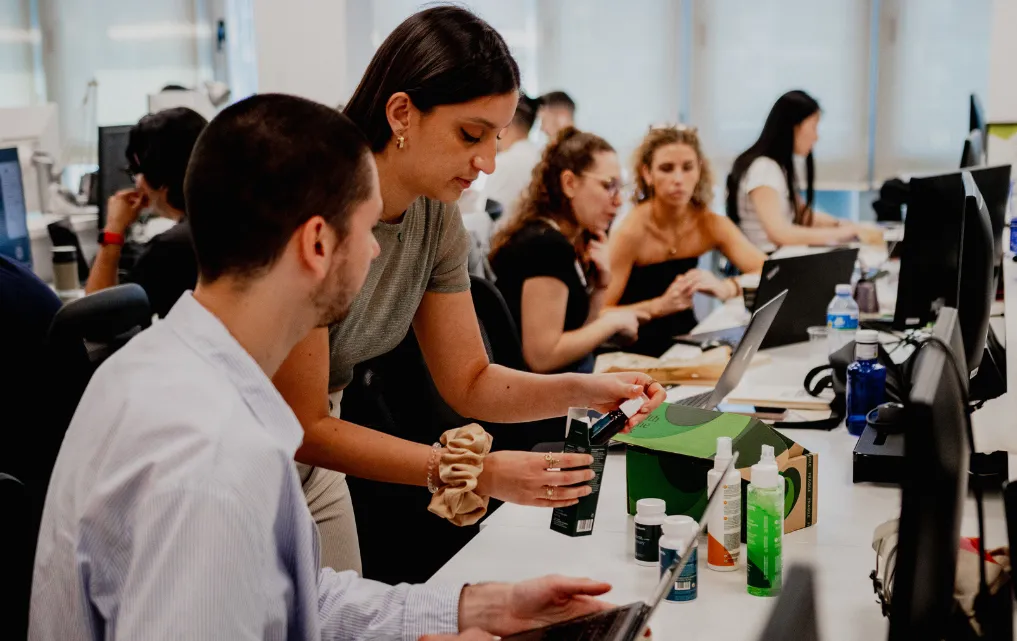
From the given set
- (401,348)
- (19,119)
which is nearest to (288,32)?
(19,119)

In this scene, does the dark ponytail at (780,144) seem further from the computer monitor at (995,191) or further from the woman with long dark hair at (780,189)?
the computer monitor at (995,191)

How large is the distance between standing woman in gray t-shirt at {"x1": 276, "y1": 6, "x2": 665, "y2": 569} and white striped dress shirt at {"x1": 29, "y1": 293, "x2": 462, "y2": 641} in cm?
50

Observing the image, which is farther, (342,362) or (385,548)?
(385,548)

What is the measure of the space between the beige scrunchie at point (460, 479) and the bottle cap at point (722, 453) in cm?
34

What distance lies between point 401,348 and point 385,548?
44 centimetres

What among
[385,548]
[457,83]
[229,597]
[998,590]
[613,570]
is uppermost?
[457,83]

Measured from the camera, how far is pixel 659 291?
3.77 m

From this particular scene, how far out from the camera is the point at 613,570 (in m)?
1.60

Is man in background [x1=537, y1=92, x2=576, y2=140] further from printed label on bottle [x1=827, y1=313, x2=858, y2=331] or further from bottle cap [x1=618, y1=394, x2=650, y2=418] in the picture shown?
bottle cap [x1=618, y1=394, x2=650, y2=418]

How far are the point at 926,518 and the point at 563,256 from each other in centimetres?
202

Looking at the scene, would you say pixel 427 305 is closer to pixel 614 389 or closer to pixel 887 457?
pixel 614 389

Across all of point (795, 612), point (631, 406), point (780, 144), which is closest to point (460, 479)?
point (631, 406)

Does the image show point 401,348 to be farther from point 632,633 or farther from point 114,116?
point 114,116

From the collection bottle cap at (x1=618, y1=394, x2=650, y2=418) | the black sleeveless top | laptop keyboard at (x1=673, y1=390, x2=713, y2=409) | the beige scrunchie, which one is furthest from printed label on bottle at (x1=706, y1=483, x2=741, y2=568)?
the black sleeveless top
